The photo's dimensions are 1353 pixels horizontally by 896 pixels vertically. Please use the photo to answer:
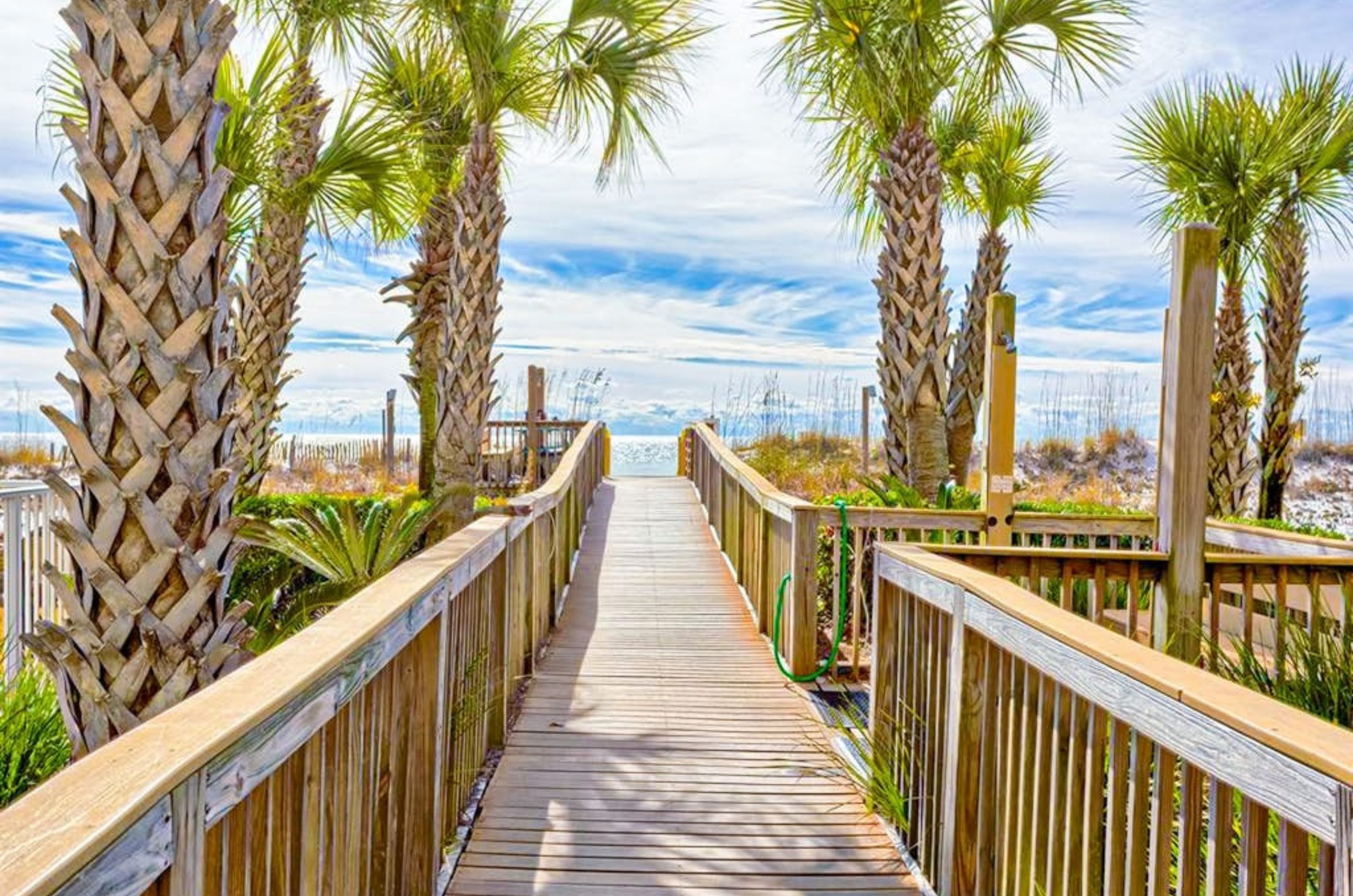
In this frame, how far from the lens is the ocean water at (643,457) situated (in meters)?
20.6

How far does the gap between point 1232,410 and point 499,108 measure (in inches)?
371

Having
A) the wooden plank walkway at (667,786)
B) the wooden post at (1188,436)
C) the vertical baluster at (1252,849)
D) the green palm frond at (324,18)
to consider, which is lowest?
the wooden plank walkway at (667,786)

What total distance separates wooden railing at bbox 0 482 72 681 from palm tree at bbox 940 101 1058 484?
36.4 feet

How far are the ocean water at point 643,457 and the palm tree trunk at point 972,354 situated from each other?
20.8 feet

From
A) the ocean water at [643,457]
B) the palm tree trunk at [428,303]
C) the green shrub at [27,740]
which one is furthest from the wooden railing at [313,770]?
the ocean water at [643,457]

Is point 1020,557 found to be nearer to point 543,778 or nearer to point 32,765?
point 543,778

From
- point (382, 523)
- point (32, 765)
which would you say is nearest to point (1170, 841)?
point (32, 765)

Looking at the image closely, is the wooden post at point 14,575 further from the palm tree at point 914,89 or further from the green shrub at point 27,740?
the palm tree at point 914,89

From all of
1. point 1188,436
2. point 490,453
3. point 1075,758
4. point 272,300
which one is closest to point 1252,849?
point 1075,758

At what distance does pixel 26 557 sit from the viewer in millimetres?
5668

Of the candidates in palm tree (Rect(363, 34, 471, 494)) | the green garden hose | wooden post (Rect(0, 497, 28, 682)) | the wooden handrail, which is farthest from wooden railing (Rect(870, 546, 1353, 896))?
palm tree (Rect(363, 34, 471, 494))

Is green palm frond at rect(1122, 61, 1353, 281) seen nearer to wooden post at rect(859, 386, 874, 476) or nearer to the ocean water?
wooden post at rect(859, 386, 874, 476)

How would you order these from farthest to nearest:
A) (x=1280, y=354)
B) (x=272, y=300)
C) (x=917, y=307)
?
(x=1280, y=354)
(x=272, y=300)
(x=917, y=307)

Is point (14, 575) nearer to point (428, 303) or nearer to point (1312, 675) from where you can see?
point (1312, 675)
